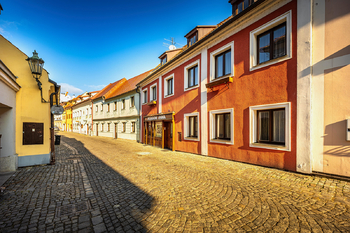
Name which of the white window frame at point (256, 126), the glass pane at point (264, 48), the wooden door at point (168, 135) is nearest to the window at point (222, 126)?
the white window frame at point (256, 126)

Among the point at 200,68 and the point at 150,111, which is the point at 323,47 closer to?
the point at 200,68

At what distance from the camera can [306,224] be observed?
9.84 feet

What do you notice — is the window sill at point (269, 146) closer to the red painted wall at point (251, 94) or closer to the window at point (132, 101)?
the red painted wall at point (251, 94)

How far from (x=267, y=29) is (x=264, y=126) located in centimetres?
411

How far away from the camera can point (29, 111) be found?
7.20 metres

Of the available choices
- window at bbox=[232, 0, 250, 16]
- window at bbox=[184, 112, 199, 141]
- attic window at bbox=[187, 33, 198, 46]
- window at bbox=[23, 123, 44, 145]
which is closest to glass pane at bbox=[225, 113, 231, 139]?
window at bbox=[184, 112, 199, 141]

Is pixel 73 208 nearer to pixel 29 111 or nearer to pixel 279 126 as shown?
pixel 29 111

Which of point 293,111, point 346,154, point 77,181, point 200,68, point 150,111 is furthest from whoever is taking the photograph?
point 150,111

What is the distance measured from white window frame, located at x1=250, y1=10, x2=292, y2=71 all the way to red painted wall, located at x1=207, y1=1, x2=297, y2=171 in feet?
0.41

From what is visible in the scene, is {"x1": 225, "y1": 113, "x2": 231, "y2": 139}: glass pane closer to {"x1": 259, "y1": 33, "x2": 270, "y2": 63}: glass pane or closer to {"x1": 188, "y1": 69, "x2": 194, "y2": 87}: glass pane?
{"x1": 259, "y1": 33, "x2": 270, "y2": 63}: glass pane

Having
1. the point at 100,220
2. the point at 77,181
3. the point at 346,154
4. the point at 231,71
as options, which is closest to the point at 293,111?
the point at 346,154

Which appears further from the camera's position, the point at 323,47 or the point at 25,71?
the point at 25,71

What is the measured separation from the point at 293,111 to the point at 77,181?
784 centimetres

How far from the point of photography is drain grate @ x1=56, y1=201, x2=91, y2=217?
3500 millimetres
